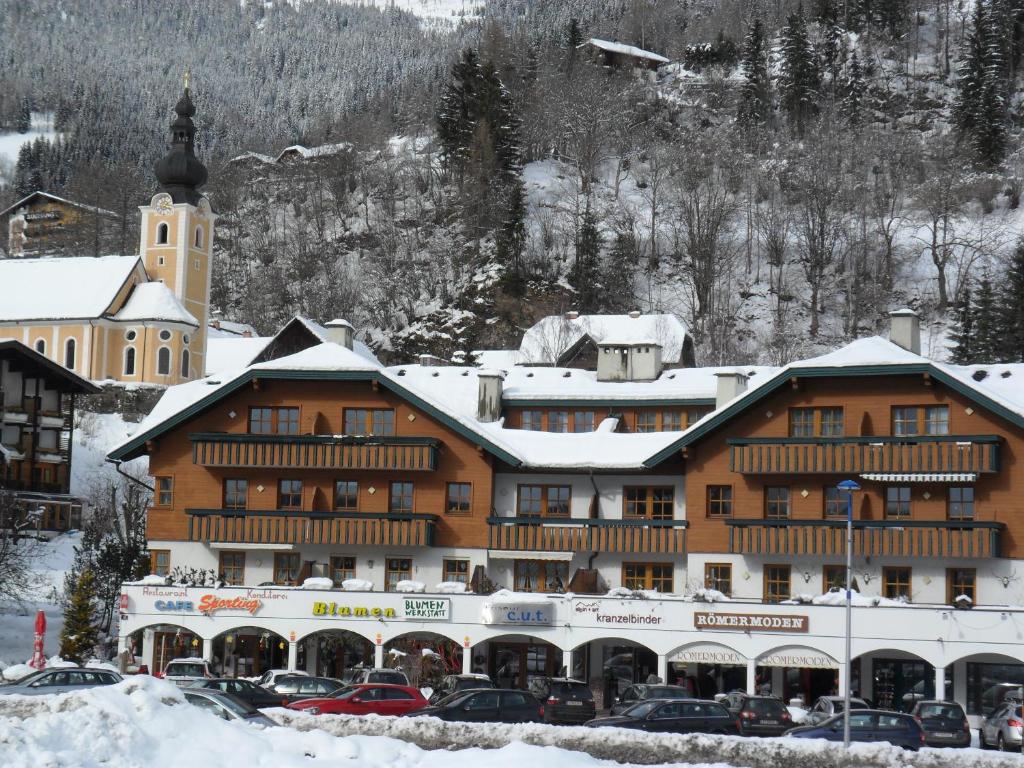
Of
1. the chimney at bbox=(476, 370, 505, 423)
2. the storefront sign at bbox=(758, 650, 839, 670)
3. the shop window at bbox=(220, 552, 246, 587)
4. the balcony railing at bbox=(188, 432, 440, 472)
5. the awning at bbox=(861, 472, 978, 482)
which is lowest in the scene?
the storefront sign at bbox=(758, 650, 839, 670)

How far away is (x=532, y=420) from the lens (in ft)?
192

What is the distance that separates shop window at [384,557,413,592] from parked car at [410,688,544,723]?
18.3 meters

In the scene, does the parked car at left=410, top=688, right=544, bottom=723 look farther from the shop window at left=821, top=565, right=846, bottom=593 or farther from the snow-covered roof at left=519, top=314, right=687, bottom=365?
the snow-covered roof at left=519, top=314, right=687, bottom=365

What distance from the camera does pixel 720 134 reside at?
124 m

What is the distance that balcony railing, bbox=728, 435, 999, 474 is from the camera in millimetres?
48188

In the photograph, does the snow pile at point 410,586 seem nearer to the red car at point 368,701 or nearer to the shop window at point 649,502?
the shop window at point 649,502

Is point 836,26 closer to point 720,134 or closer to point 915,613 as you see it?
point 720,134

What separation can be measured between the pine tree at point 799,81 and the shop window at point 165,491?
3114 inches

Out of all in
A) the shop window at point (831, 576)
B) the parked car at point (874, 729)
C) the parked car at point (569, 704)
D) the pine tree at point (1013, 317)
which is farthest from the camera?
the pine tree at point (1013, 317)

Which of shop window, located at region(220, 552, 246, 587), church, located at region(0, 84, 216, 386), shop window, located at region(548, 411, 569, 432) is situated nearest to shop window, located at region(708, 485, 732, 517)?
shop window, located at region(548, 411, 569, 432)

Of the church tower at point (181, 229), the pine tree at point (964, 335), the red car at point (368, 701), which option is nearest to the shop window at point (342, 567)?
the red car at point (368, 701)

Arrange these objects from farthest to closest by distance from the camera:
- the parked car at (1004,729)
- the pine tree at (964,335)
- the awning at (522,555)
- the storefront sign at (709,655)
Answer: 1. the pine tree at (964,335)
2. the awning at (522,555)
3. the storefront sign at (709,655)
4. the parked car at (1004,729)

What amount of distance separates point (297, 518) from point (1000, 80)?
8344 cm

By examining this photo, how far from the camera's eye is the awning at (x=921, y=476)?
48.3 meters
